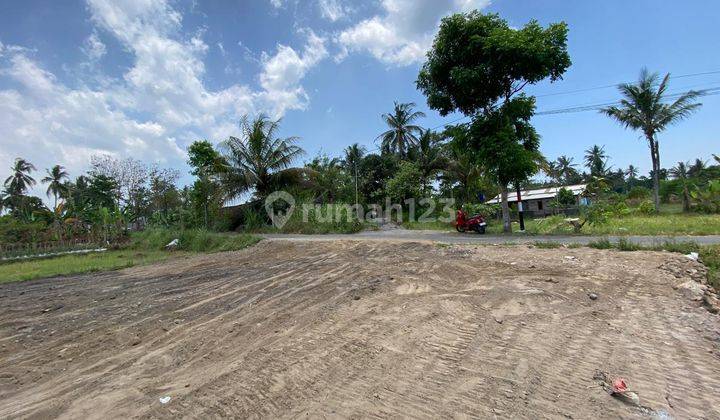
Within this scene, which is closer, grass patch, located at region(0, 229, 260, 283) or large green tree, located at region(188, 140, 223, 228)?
grass patch, located at region(0, 229, 260, 283)

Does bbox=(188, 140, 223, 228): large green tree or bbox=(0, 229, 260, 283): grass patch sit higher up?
bbox=(188, 140, 223, 228): large green tree

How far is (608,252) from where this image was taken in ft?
24.5

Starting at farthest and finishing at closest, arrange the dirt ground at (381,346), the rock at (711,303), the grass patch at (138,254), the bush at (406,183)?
1. the bush at (406,183)
2. the grass patch at (138,254)
3. the rock at (711,303)
4. the dirt ground at (381,346)

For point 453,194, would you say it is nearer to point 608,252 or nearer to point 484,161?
point 484,161

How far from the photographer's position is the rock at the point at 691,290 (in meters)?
4.70

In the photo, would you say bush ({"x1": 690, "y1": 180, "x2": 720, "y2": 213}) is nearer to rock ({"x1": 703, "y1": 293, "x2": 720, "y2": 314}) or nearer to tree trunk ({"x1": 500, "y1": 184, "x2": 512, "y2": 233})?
tree trunk ({"x1": 500, "y1": 184, "x2": 512, "y2": 233})

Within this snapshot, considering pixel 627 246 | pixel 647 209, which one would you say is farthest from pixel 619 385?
pixel 647 209

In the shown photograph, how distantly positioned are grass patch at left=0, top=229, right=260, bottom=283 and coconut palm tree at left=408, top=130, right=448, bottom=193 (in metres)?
13.8

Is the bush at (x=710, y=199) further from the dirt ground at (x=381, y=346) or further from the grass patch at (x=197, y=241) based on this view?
the grass patch at (x=197, y=241)

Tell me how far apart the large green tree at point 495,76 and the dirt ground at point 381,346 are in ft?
21.0

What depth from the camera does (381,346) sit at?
137 inches

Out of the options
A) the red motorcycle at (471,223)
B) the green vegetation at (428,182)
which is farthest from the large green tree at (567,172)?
the red motorcycle at (471,223)

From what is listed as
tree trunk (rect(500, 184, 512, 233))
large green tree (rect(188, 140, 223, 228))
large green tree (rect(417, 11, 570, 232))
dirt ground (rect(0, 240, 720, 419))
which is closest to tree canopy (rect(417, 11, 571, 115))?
large green tree (rect(417, 11, 570, 232))

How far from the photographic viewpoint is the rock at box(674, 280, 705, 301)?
470 centimetres
